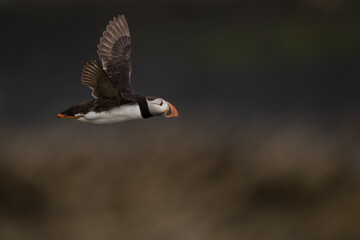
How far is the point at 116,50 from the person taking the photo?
652 centimetres

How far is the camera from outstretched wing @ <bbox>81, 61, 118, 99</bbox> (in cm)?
509

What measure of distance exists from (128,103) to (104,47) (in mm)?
1325

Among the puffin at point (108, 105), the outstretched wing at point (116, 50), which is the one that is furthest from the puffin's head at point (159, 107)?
the outstretched wing at point (116, 50)

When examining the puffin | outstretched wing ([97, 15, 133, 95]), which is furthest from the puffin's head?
outstretched wing ([97, 15, 133, 95])

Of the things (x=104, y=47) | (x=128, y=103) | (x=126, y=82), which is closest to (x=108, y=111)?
(x=128, y=103)

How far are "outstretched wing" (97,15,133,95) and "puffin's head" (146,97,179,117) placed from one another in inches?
31.2

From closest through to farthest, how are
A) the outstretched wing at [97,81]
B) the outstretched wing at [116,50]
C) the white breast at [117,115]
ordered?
1. the outstretched wing at [97,81]
2. the white breast at [117,115]
3. the outstretched wing at [116,50]

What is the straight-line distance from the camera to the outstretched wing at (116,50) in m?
6.26

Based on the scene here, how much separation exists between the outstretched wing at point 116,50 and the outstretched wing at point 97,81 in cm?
81

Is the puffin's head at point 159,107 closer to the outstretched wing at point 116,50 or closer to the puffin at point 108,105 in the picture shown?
the puffin at point 108,105

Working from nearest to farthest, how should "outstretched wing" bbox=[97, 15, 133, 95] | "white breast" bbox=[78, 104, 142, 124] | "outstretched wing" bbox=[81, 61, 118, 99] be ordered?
"outstretched wing" bbox=[81, 61, 118, 99], "white breast" bbox=[78, 104, 142, 124], "outstretched wing" bbox=[97, 15, 133, 95]

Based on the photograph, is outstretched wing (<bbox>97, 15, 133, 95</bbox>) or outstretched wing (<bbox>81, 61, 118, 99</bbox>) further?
outstretched wing (<bbox>97, 15, 133, 95</bbox>)

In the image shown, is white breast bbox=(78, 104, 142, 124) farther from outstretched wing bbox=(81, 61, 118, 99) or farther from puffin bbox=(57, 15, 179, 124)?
outstretched wing bbox=(81, 61, 118, 99)

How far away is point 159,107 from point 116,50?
1.41 m
